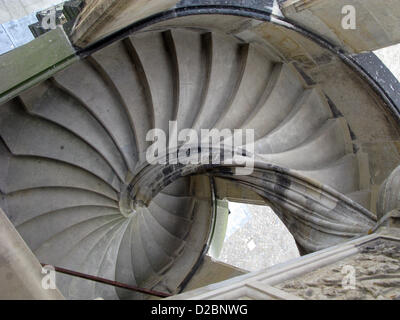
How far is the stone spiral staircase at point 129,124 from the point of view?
9.52ft

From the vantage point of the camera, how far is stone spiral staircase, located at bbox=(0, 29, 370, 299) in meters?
2.90

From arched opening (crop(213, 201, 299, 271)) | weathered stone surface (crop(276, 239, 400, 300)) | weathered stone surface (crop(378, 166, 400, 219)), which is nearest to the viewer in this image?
weathered stone surface (crop(276, 239, 400, 300))

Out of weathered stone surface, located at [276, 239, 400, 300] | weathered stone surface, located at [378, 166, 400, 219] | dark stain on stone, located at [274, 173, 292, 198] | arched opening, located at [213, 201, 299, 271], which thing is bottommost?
weathered stone surface, located at [276, 239, 400, 300]

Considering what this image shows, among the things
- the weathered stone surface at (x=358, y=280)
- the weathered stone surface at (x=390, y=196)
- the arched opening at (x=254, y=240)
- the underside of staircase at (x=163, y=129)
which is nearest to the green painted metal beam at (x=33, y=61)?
the underside of staircase at (x=163, y=129)

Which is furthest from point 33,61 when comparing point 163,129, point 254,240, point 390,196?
point 254,240

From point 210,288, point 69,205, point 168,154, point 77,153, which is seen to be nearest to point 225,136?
point 168,154

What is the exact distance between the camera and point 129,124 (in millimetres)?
3273

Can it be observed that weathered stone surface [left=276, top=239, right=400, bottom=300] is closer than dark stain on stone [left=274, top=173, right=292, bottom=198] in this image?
Yes

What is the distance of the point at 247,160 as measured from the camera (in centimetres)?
294

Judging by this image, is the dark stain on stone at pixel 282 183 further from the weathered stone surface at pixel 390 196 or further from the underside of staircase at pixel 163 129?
the weathered stone surface at pixel 390 196

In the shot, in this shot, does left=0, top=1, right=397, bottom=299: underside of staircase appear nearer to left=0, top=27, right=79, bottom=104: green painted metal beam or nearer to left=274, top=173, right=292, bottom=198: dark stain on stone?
left=274, top=173, right=292, bottom=198: dark stain on stone

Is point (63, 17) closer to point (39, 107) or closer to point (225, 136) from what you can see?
point (39, 107)

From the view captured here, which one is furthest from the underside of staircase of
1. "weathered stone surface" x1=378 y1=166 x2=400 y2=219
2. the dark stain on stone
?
"weathered stone surface" x1=378 y1=166 x2=400 y2=219

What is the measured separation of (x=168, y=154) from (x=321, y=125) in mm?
1382
